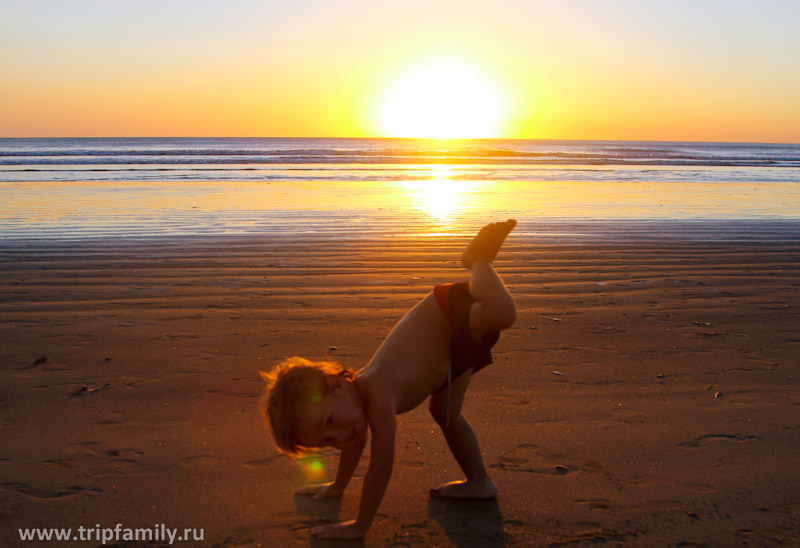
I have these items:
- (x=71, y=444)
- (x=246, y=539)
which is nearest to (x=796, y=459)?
(x=246, y=539)

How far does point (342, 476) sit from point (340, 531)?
0.31 meters

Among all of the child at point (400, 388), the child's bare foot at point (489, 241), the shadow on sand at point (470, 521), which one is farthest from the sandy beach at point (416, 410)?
the child's bare foot at point (489, 241)

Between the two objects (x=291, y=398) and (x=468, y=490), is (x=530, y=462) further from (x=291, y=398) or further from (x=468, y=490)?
(x=291, y=398)

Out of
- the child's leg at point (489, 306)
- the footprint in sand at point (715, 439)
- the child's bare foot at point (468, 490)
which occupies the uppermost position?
the child's leg at point (489, 306)

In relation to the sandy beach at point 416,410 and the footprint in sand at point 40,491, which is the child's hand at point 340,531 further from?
the footprint in sand at point 40,491

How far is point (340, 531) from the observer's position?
242cm

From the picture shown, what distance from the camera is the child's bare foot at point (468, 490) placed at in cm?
266

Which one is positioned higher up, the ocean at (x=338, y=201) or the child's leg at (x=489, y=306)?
the ocean at (x=338, y=201)

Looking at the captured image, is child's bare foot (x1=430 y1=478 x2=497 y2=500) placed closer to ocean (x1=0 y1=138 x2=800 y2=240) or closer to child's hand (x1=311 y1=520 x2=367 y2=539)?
child's hand (x1=311 y1=520 x2=367 y2=539)

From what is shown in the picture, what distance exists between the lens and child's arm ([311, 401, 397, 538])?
7.68ft

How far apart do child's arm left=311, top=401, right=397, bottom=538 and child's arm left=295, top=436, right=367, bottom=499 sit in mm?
276

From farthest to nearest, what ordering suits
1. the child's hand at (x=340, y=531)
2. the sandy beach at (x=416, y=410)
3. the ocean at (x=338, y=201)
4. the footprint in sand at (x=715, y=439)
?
the ocean at (x=338, y=201) < the footprint in sand at (x=715, y=439) < the sandy beach at (x=416, y=410) < the child's hand at (x=340, y=531)

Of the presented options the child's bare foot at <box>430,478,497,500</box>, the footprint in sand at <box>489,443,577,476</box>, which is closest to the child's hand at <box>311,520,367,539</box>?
the child's bare foot at <box>430,478,497,500</box>

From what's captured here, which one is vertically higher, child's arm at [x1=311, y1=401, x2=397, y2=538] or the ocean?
the ocean
